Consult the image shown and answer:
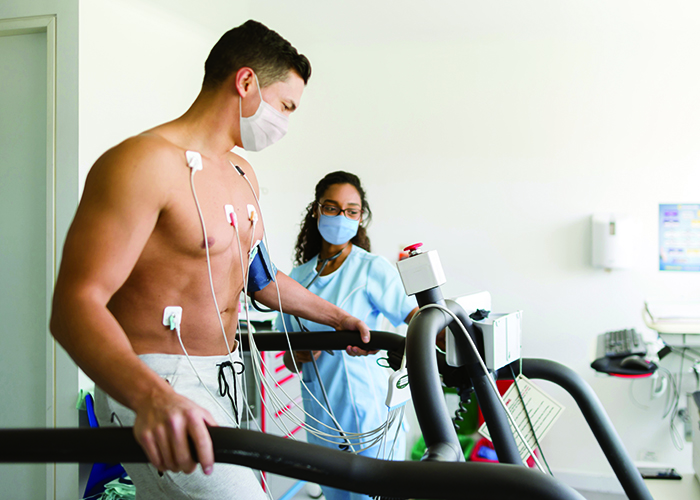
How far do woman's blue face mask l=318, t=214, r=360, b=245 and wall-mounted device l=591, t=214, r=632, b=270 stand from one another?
1.76m

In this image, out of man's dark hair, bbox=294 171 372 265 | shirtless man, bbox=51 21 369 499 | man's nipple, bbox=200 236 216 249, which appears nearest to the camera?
shirtless man, bbox=51 21 369 499

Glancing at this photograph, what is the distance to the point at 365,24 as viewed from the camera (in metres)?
3.07

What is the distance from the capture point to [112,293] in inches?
31.0

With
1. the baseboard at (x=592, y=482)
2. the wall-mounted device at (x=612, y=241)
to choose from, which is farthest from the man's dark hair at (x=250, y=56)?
the baseboard at (x=592, y=482)

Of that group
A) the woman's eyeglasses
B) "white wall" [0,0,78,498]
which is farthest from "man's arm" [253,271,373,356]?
"white wall" [0,0,78,498]

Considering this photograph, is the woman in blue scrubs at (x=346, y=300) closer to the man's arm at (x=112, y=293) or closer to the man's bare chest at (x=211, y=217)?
the man's bare chest at (x=211, y=217)

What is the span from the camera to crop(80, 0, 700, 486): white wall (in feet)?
9.48

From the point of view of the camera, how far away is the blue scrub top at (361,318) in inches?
69.0

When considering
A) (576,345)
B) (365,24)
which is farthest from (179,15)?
(576,345)

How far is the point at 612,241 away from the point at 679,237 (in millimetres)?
415

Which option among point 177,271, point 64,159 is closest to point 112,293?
point 177,271

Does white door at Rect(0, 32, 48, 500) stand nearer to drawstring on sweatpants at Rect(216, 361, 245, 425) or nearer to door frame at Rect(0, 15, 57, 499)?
door frame at Rect(0, 15, 57, 499)

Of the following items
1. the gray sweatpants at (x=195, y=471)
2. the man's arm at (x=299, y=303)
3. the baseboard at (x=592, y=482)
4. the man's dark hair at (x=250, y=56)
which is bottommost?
the baseboard at (x=592, y=482)

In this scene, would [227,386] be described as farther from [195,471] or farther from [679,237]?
[679,237]
